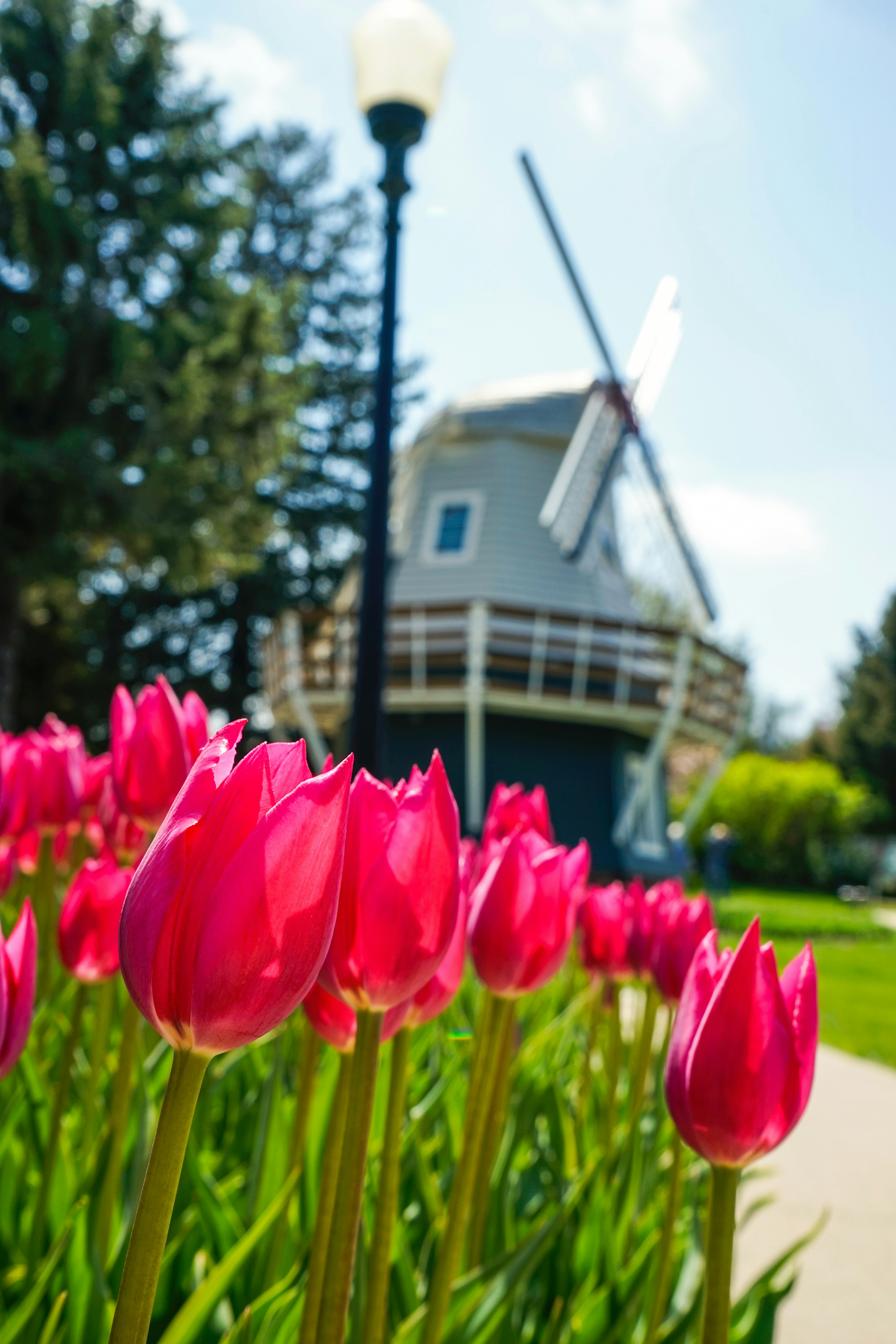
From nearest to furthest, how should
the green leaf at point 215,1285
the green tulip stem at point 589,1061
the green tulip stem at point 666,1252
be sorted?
1. the green leaf at point 215,1285
2. the green tulip stem at point 666,1252
3. the green tulip stem at point 589,1061

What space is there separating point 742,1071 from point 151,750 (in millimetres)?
748

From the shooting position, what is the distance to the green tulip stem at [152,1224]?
50 centimetres

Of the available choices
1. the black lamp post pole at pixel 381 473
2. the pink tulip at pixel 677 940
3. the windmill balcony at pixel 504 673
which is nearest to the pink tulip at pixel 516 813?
the pink tulip at pixel 677 940

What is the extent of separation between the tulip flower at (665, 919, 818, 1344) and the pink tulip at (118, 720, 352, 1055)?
352 mm

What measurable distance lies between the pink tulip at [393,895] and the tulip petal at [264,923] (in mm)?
175

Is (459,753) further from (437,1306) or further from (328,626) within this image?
(437,1306)

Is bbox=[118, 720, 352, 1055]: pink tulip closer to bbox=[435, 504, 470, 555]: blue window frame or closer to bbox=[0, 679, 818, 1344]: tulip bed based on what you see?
bbox=[0, 679, 818, 1344]: tulip bed

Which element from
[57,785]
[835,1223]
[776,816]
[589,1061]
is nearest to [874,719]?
[776,816]

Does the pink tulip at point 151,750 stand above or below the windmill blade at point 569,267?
below

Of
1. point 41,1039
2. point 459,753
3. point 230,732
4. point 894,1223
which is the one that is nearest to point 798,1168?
point 894,1223

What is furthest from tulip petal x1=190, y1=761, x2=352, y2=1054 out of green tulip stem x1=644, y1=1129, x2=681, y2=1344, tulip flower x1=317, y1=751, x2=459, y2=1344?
green tulip stem x1=644, y1=1129, x2=681, y2=1344

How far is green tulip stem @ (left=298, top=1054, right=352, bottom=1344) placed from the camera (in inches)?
32.9

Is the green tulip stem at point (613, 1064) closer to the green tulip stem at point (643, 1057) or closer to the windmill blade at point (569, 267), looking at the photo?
the green tulip stem at point (643, 1057)

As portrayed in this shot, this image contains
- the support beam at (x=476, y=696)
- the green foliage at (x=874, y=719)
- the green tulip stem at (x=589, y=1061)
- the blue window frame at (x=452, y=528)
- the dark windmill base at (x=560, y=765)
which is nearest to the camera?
the green tulip stem at (x=589, y=1061)
